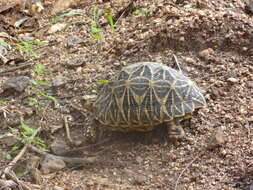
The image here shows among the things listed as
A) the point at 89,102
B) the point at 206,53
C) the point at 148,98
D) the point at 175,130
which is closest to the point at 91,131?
the point at 89,102

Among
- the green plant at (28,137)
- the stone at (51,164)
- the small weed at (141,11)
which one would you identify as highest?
the small weed at (141,11)

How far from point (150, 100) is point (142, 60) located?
991 mm

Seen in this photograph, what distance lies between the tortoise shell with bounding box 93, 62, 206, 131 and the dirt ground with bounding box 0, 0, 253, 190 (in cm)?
22

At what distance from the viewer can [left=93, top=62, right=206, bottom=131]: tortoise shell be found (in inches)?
141

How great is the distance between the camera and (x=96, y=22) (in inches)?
212

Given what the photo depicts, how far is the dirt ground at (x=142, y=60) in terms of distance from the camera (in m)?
3.34

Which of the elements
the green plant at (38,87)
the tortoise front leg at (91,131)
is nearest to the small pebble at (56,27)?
the green plant at (38,87)

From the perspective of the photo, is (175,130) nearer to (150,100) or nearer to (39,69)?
Answer: (150,100)

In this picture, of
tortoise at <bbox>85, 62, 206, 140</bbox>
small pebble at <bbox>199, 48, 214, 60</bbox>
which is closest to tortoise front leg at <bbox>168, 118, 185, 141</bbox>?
tortoise at <bbox>85, 62, 206, 140</bbox>

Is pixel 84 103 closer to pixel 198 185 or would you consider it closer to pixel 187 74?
pixel 187 74

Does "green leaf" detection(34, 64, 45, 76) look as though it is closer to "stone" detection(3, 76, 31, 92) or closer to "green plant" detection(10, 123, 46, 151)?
"stone" detection(3, 76, 31, 92)

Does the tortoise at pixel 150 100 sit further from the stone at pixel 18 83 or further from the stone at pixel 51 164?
the stone at pixel 18 83

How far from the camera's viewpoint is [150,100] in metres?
3.61

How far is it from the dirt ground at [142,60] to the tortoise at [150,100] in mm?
188
